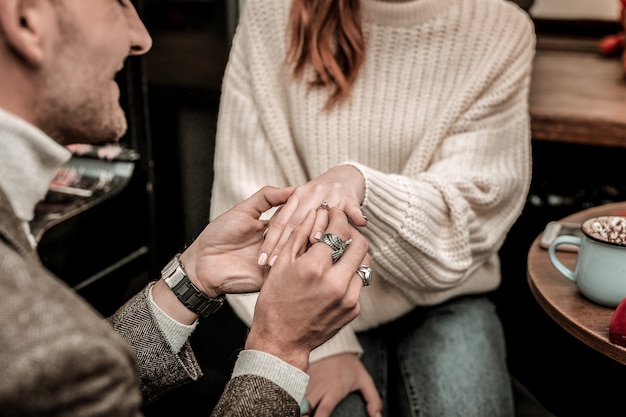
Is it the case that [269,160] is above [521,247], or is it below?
above

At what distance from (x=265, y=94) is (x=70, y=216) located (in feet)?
1.83

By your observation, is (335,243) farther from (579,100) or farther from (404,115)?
(579,100)

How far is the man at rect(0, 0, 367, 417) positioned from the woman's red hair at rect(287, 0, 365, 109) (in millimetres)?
386

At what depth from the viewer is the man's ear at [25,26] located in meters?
→ 0.65

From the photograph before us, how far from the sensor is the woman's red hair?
1332mm

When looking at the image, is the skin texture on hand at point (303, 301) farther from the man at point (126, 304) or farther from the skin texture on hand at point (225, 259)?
the skin texture on hand at point (225, 259)

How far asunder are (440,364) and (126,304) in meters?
0.58

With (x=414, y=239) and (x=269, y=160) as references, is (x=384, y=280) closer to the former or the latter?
(x=414, y=239)

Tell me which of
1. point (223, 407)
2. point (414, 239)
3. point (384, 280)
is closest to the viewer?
point (223, 407)

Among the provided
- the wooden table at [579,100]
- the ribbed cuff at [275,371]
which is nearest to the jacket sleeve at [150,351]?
the ribbed cuff at [275,371]

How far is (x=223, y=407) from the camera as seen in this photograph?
829 millimetres

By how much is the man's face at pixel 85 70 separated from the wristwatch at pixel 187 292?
0.84 ft

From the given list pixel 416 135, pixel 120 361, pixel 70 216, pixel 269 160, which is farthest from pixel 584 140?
pixel 120 361

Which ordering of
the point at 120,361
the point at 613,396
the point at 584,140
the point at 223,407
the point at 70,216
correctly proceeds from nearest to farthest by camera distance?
the point at 120,361, the point at 223,407, the point at 70,216, the point at 584,140, the point at 613,396
